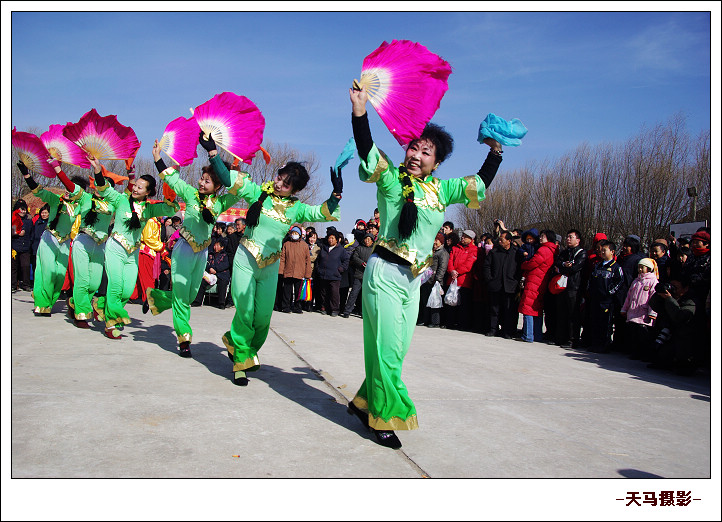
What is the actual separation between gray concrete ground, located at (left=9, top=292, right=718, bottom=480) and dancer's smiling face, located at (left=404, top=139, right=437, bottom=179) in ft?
5.86

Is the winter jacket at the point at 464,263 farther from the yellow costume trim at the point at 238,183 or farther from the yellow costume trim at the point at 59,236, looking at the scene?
the yellow costume trim at the point at 59,236

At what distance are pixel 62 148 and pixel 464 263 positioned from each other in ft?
21.0

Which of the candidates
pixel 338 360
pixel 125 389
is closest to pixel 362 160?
pixel 125 389

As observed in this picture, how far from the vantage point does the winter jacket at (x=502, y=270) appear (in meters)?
9.64

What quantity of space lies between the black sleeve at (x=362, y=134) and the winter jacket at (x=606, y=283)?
5920 millimetres

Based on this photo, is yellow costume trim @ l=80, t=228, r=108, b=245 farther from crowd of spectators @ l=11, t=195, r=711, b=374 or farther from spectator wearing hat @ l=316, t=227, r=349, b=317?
spectator wearing hat @ l=316, t=227, r=349, b=317

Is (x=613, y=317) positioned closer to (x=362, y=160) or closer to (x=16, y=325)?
(x=362, y=160)

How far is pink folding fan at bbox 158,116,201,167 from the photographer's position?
6.62 metres

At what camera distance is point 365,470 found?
3375 millimetres

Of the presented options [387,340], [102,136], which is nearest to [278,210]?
[387,340]

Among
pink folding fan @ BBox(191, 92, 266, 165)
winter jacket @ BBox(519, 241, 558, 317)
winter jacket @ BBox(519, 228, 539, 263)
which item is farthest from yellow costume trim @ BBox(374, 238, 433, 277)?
winter jacket @ BBox(519, 228, 539, 263)

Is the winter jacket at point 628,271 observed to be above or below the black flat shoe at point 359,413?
above

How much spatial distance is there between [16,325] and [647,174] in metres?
22.0

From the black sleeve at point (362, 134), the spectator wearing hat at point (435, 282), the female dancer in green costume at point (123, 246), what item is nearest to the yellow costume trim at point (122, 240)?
the female dancer in green costume at point (123, 246)
